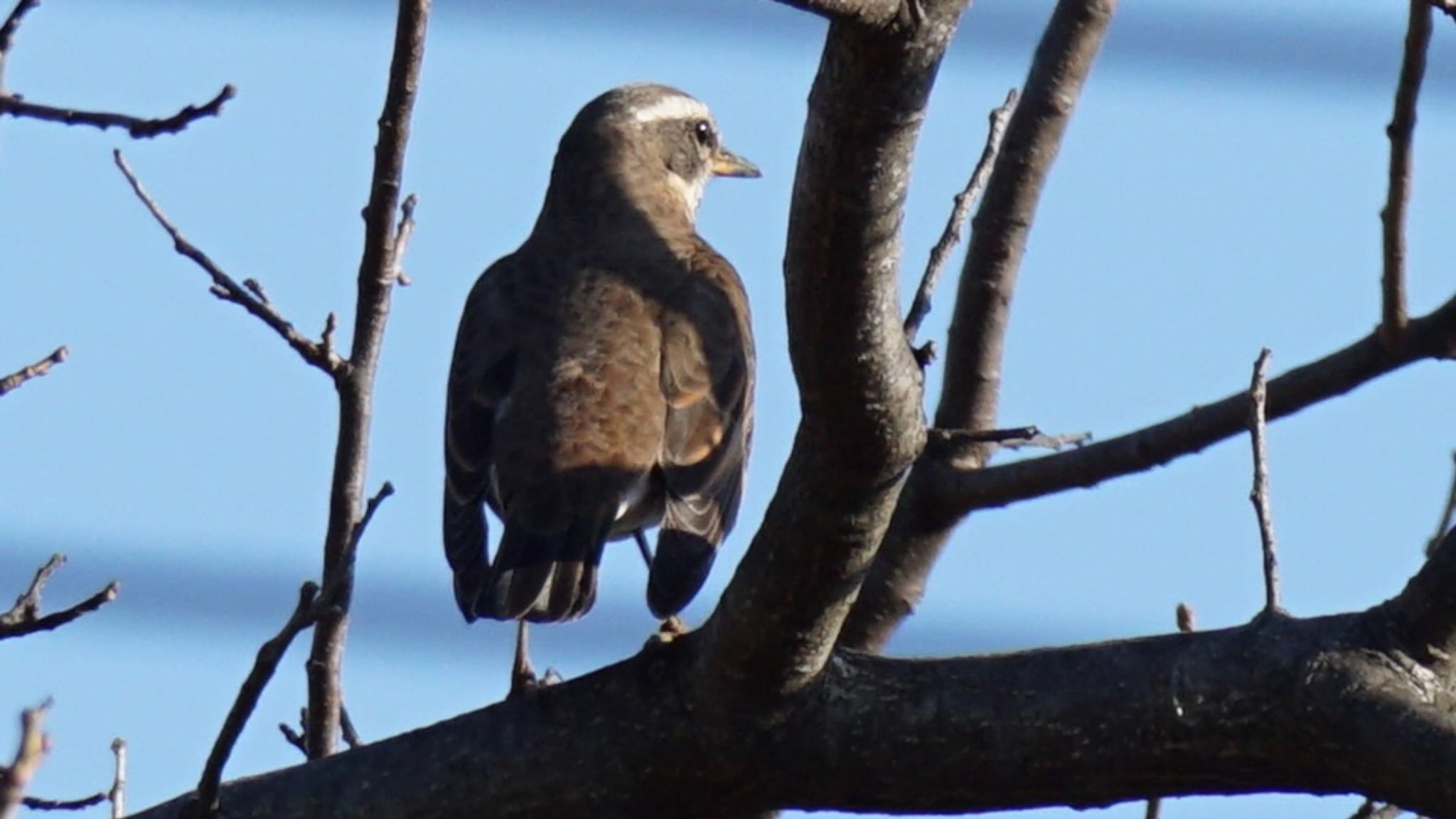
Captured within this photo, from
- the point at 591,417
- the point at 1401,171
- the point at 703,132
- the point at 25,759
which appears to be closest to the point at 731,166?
the point at 703,132

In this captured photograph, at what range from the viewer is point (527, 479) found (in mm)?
6730

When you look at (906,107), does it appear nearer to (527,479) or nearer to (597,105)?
(527,479)

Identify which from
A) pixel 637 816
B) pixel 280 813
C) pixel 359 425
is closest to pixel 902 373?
pixel 637 816

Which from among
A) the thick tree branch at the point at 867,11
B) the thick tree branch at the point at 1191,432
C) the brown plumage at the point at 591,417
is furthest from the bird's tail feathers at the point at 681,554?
the thick tree branch at the point at 867,11

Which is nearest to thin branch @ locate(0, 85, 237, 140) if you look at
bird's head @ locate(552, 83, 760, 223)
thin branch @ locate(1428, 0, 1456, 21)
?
thin branch @ locate(1428, 0, 1456, 21)

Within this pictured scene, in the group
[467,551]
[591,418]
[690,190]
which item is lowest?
[467,551]

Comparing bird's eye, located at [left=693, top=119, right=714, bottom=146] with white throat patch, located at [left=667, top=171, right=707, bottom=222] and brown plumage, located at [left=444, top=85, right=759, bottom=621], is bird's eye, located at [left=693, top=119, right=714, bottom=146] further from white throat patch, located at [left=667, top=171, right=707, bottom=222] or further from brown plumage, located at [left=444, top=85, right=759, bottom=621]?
brown plumage, located at [left=444, top=85, right=759, bottom=621]

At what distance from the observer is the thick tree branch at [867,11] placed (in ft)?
10.4

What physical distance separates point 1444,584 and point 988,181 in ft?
8.64

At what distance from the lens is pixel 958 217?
18.4 feet

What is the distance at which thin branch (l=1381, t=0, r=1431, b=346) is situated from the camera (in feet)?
13.5

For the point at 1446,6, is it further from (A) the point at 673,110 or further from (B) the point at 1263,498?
(A) the point at 673,110

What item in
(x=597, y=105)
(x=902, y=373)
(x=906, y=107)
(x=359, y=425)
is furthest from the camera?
(x=597, y=105)

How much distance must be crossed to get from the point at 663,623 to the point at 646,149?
3915mm
